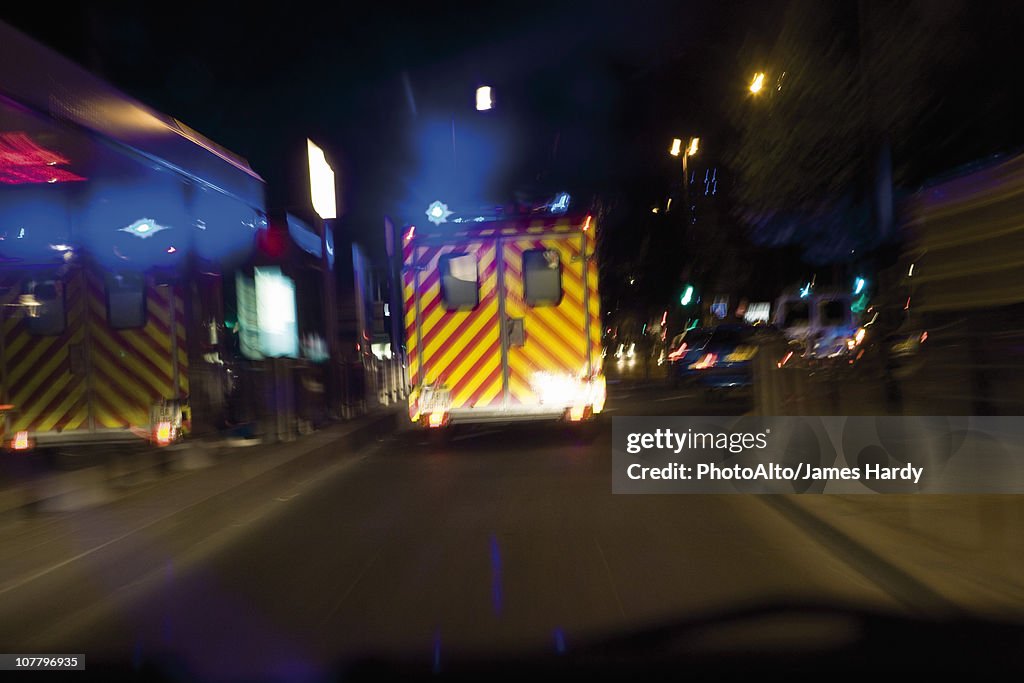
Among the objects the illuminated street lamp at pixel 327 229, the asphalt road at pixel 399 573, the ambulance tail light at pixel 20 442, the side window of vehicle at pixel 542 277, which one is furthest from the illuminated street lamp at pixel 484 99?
the ambulance tail light at pixel 20 442

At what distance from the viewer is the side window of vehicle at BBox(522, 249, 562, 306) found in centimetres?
1279

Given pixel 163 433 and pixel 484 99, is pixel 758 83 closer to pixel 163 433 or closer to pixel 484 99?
pixel 484 99

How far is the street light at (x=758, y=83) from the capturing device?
1309 centimetres

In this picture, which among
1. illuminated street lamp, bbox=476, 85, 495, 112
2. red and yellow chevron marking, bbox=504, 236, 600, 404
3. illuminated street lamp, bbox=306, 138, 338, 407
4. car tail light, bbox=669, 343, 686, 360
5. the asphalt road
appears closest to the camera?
the asphalt road

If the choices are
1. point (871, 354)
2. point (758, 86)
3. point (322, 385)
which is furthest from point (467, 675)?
point (322, 385)

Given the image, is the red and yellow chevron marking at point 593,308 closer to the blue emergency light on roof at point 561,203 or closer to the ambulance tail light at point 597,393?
the ambulance tail light at point 597,393

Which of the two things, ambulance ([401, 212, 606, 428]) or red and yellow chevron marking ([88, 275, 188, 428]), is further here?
ambulance ([401, 212, 606, 428])

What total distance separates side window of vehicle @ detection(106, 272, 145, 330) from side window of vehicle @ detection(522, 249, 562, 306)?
4.76m

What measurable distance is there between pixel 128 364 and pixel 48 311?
3.72 feet

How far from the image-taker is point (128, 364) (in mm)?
11617

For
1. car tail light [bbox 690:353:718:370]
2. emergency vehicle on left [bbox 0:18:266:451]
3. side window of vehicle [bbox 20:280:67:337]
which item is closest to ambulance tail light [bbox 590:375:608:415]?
emergency vehicle on left [bbox 0:18:266:451]

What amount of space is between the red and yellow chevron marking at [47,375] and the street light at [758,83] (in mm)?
9062

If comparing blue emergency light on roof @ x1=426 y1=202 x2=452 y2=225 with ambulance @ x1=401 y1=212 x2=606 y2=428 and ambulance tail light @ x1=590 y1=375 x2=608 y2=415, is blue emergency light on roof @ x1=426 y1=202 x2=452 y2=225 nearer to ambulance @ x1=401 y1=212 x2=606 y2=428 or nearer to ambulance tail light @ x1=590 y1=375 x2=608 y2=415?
ambulance @ x1=401 y1=212 x2=606 y2=428

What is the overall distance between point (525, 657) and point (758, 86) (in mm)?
10763
